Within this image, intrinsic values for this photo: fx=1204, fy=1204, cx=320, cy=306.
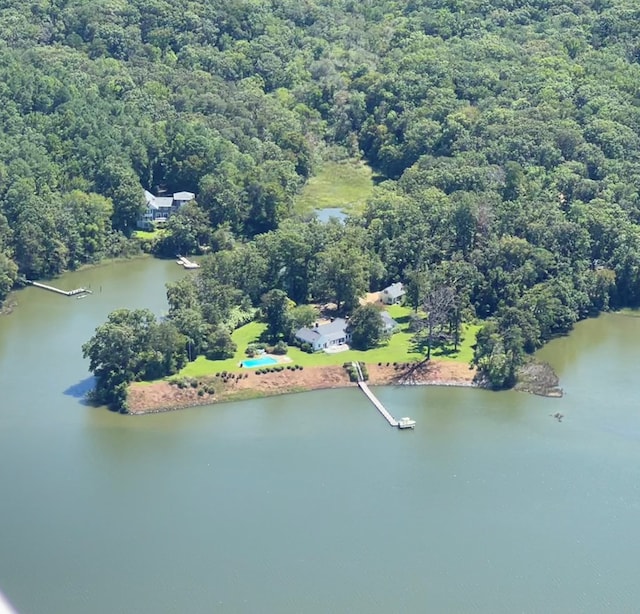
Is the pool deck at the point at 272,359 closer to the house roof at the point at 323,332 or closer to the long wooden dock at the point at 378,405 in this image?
the house roof at the point at 323,332

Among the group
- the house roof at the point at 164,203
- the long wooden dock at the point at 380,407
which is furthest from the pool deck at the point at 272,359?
the house roof at the point at 164,203

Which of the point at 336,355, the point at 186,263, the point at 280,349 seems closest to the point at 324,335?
the point at 336,355

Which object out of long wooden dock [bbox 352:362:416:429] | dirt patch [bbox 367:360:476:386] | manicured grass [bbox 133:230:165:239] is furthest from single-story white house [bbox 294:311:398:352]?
manicured grass [bbox 133:230:165:239]

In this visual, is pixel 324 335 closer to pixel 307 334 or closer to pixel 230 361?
pixel 307 334

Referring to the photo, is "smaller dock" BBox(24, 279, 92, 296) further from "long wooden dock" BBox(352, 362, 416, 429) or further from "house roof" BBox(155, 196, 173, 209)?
"long wooden dock" BBox(352, 362, 416, 429)

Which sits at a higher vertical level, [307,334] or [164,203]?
[307,334]

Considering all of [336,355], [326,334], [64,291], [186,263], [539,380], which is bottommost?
[186,263]
